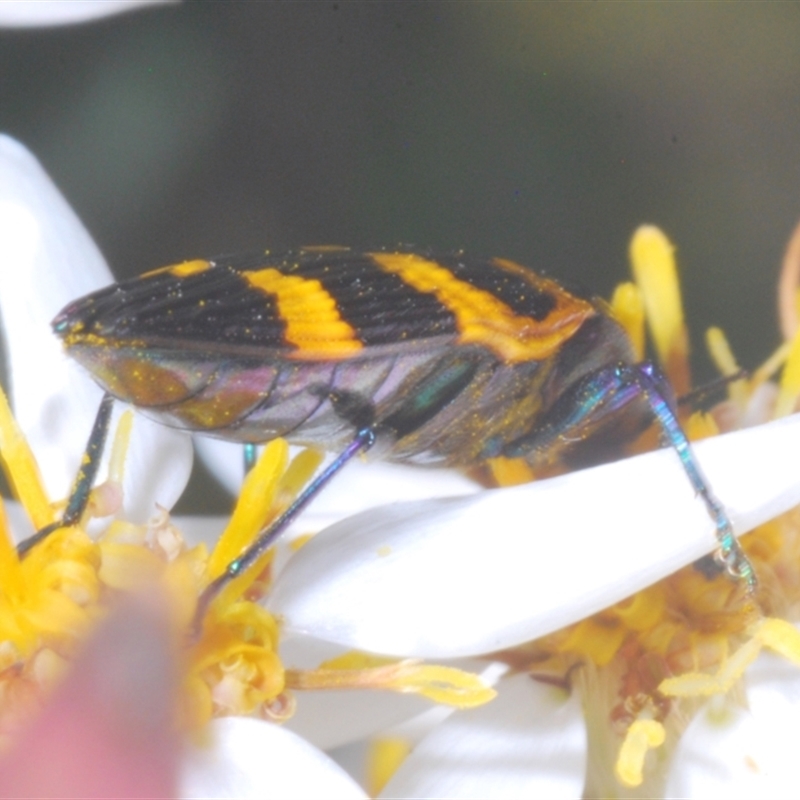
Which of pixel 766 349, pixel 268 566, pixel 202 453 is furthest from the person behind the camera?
pixel 766 349

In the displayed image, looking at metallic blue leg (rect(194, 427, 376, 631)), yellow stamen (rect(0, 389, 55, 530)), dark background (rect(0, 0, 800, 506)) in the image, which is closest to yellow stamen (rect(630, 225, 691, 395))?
dark background (rect(0, 0, 800, 506))

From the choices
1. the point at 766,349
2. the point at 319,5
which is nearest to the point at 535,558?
the point at 766,349

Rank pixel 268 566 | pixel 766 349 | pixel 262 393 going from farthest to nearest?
1. pixel 766 349
2. pixel 268 566
3. pixel 262 393

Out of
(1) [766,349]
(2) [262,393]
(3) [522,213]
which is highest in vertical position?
(2) [262,393]

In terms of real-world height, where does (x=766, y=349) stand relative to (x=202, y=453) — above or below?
below

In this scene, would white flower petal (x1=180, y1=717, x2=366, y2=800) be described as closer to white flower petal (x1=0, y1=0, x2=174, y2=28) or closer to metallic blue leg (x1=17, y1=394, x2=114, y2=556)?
metallic blue leg (x1=17, y1=394, x2=114, y2=556)

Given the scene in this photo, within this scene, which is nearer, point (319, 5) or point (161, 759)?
point (161, 759)

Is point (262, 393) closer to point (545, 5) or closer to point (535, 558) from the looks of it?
point (535, 558)
